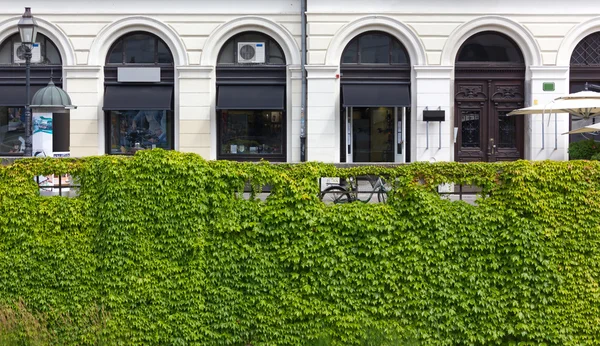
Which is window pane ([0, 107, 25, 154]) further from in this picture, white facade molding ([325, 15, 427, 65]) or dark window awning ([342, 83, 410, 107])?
dark window awning ([342, 83, 410, 107])

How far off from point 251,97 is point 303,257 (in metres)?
15.0

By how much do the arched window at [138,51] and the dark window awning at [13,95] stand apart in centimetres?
318

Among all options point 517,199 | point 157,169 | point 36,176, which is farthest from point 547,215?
point 36,176

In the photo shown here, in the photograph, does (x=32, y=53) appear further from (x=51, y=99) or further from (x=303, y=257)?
(x=303, y=257)

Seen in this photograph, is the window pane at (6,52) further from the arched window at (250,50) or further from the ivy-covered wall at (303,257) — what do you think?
the ivy-covered wall at (303,257)

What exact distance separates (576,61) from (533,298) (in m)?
17.6

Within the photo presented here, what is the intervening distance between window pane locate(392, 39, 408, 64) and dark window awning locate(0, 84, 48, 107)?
1343 cm

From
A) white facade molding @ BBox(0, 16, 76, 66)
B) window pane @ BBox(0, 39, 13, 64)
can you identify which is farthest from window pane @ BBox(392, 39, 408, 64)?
window pane @ BBox(0, 39, 13, 64)

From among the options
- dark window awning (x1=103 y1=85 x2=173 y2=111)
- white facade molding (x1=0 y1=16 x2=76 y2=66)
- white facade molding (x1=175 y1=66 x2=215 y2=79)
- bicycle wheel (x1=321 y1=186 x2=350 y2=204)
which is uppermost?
white facade molding (x1=0 y1=16 x2=76 y2=66)

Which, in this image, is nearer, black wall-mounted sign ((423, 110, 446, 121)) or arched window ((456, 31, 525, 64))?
black wall-mounted sign ((423, 110, 446, 121))

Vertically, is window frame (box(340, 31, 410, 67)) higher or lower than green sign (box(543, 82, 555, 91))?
higher

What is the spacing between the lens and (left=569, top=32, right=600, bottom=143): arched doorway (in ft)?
73.8

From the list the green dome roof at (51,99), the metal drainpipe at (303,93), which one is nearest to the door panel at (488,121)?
the metal drainpipe at (303,93)

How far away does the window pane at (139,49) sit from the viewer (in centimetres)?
2267
